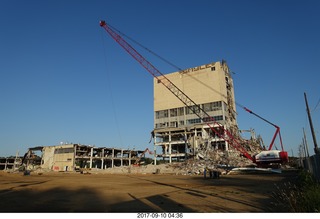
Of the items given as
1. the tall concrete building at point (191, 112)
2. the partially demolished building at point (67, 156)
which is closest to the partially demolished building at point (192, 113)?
the tall concrete building at point (191, 112)

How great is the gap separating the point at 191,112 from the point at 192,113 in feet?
1.77

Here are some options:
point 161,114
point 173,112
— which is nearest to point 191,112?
point 173,112

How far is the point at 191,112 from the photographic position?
83.2 m

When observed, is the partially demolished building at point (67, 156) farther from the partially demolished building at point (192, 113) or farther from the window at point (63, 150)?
the partially demolished building at point (192, 113)

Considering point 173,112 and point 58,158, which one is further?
point 173,112

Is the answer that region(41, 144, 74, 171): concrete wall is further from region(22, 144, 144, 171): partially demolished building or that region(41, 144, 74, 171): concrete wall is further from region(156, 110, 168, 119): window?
region(156, 110, 168, 119): window

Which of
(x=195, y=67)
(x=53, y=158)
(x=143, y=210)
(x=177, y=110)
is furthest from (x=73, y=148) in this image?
(x=143, y=210)

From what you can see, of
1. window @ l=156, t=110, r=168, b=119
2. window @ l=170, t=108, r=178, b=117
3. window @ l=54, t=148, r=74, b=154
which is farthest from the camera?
window @ l=156, t=110, r=168, b=119

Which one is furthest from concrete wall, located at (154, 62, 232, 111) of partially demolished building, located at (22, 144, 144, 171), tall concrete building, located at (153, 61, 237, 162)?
partially demolished building, located at (22, 144, 144, 171)

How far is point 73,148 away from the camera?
8069 centimetres

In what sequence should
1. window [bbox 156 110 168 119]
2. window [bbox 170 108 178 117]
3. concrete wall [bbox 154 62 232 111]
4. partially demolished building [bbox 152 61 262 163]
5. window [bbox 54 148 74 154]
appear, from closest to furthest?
partially demolished building [bbox 152 61 262 163]
window [bbox 54 148 74 154]
concrete wall [bbox 154 62 232 111]
window [bbox 170 108 178 117]
window [bbox 156 110 168 119]

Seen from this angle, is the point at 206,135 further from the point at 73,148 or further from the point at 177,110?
the point at 73,148

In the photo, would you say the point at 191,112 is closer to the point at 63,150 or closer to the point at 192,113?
the point at 192,113

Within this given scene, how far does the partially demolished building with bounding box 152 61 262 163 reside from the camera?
3022 inches
